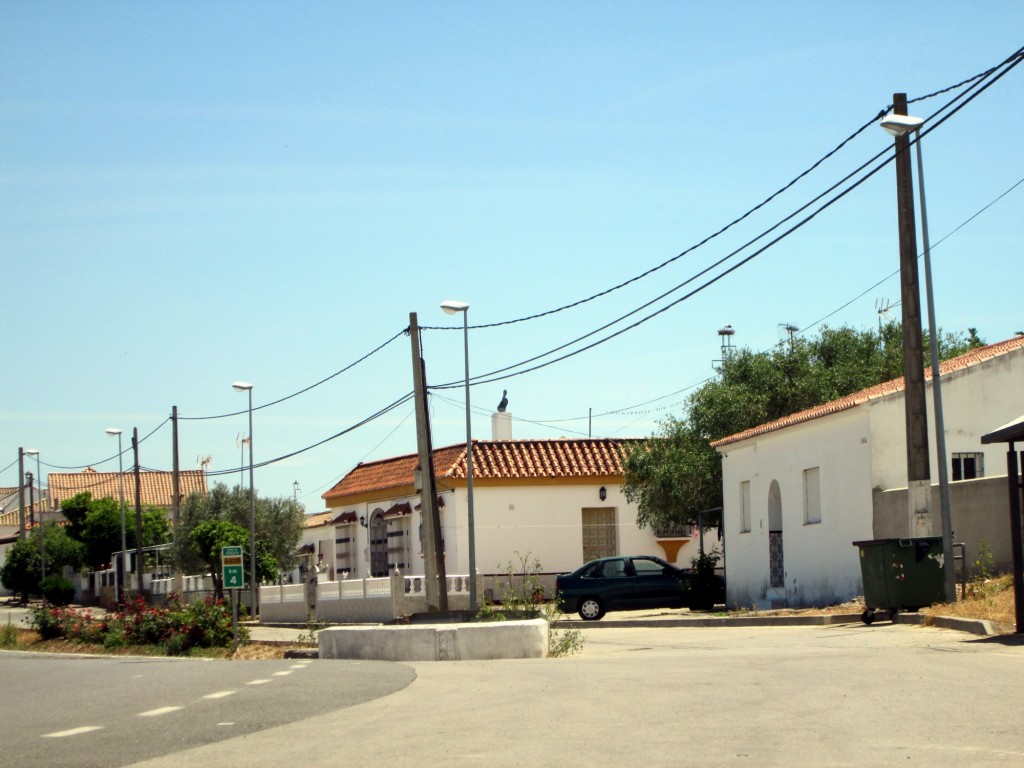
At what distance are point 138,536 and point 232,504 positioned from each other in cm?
445

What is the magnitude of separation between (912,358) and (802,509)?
9.55 meters

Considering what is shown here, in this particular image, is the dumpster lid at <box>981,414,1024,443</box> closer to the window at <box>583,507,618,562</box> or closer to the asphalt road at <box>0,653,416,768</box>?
the asphalt road at <box>0,653,416,768</box>

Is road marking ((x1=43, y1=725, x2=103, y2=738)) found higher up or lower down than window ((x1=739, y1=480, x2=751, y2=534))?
lower down

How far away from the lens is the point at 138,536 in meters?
55.7

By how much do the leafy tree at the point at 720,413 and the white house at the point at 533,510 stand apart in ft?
9.54

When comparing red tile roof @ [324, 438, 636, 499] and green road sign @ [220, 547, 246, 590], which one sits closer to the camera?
green road sign @ [220, 547, 246, 590]

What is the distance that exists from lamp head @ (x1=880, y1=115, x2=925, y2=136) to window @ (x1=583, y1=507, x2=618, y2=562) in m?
27.5

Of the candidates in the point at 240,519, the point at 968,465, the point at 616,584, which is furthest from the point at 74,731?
the point at 240,519

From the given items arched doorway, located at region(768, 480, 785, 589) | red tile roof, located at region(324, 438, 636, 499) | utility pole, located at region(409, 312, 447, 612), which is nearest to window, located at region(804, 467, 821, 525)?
arched doorway, located at region(768, 480, 785, 589)

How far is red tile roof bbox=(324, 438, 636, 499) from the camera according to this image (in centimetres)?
4500

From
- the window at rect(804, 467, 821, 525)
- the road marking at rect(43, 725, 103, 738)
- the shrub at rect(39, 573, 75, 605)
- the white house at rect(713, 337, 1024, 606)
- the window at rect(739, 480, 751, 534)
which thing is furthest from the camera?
the shrub at rect(39, 573, 75, 605)

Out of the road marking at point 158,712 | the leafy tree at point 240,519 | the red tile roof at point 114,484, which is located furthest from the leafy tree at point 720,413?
the red tile roof at point 114,484

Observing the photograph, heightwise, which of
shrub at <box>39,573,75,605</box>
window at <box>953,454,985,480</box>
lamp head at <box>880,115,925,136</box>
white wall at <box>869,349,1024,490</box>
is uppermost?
lamp head at <box>880,115,925,136</box>

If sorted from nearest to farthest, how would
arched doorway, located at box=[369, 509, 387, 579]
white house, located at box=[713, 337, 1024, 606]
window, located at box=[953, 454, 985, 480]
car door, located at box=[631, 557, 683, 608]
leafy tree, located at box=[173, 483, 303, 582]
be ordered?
1. white house, located at box=[713, 337, 1024, 606]
2. window, located at box=[953, 454, 985, 480]
3. car door, located at box=[631, 557, 683, 608]
4. arched doorway, located at box=[369, 509, 387, 579]
5. leafy tree, located at box=[173, 483, 303, 582]
